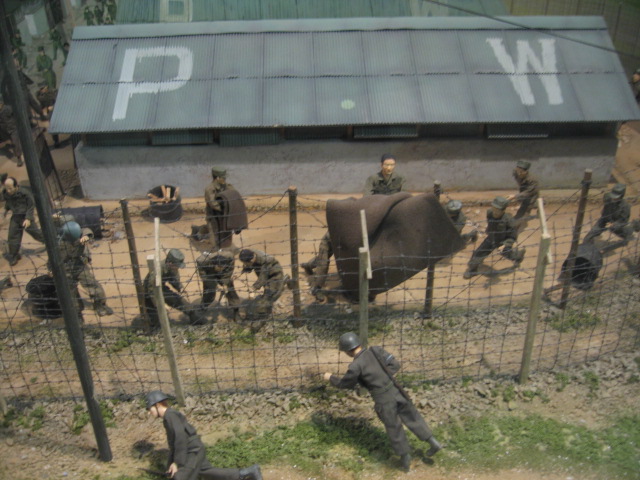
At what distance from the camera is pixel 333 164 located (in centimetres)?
1473

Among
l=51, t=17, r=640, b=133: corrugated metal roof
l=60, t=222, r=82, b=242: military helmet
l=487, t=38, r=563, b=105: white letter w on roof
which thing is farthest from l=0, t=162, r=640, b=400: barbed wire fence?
l=487, t=38, r=563, b=105: white letter w on roof

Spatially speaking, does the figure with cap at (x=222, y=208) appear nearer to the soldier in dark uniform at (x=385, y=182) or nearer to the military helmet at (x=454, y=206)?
the soldier in dark uniform at (x=385, y=182)

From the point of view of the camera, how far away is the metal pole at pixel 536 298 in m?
8.73

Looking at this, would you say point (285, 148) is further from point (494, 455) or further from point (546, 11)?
point (546, 11)

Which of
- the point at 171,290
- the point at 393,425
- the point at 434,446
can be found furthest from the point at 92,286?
the point at 434,446

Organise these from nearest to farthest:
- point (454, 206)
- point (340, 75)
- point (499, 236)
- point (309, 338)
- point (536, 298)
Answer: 1. point (536, 298)
2. point (309, 338)
3. point (499, 236)
4. point (454, 206)
5. point (340, 75)

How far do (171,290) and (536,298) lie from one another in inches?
205

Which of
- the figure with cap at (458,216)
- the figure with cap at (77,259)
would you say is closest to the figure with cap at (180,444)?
the figure with cap at (77,259)

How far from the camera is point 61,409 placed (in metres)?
9.66

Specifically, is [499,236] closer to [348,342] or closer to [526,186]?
[526,186]

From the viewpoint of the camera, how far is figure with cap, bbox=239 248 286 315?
10610mm

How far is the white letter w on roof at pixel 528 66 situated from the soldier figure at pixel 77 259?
878cm

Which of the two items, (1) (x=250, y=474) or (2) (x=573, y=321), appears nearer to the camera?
(1) (x=250, y=474)

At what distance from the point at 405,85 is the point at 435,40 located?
141cm
